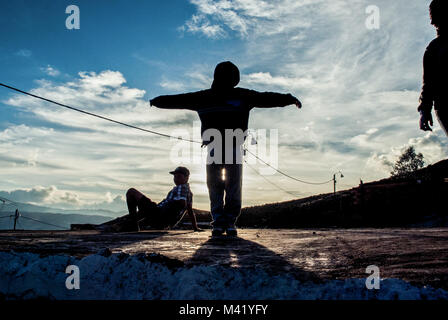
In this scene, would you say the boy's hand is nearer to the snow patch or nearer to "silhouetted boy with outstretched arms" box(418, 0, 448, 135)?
"silhouetted boy with outstretched arms" box(418, 0, 448, 135)

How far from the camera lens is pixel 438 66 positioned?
2.96 metres

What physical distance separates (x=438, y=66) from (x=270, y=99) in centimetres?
169

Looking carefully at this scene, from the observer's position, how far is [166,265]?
54.7 inches

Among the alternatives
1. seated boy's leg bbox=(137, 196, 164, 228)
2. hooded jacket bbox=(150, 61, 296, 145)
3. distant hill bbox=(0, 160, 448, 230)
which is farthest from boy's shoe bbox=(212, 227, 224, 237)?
distant hill bbox=(0, 160, 448, 230)

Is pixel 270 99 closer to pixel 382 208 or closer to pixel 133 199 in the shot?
pixel 133 199

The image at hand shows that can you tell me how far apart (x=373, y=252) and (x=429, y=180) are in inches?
547

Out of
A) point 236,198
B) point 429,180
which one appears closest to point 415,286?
point 236,198

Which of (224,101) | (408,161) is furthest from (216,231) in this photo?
(408,161)

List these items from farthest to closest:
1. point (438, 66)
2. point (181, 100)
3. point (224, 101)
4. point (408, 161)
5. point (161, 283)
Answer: point (408, 161), point (181, 100), point (224, 101), point (438, 66), point (161, 283)

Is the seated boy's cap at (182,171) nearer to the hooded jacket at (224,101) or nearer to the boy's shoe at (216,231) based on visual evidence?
the hooded jacket at (224,101)

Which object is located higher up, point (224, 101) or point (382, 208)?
point (224, 101)

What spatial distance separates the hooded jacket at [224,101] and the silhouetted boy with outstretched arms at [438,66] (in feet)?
4.63
